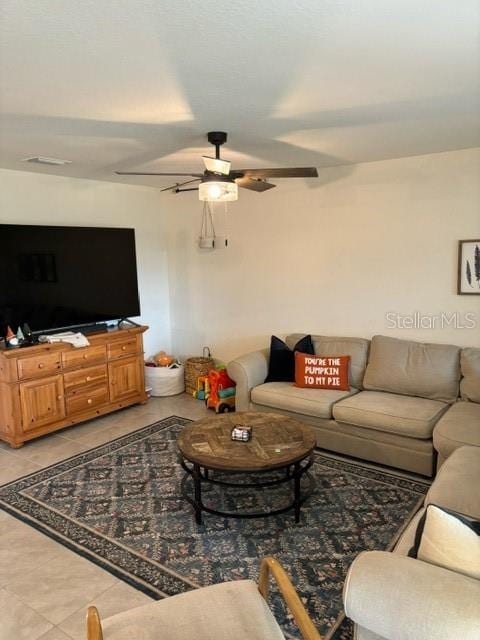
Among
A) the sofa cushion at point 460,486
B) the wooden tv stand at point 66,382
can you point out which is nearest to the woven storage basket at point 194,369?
the wooden tv stand at point 66,382

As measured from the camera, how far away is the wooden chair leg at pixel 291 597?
140cm

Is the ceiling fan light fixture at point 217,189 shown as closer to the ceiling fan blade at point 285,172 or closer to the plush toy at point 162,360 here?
the ceiling fan blade at point 285,172

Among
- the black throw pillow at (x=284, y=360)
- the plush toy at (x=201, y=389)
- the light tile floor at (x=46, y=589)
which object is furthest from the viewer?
the plush toy at (x=201, y=389)

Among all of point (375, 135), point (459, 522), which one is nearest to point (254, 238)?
point (375, 135)

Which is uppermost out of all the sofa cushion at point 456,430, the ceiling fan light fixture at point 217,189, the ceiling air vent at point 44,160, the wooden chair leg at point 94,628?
the ceiling air vent at point 44,160

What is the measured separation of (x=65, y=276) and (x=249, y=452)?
2.71 metres

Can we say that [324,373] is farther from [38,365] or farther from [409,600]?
[409,600]

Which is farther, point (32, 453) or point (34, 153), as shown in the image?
point (32, 453)

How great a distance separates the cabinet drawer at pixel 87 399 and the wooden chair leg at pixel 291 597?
10.2 ft

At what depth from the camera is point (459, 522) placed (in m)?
1.51

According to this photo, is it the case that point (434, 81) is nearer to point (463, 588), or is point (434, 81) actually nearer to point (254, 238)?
point (463, 588)

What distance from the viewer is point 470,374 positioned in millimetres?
3633

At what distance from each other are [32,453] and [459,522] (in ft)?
11.4

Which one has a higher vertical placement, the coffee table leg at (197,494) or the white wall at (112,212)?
the white wall at (112,212)
